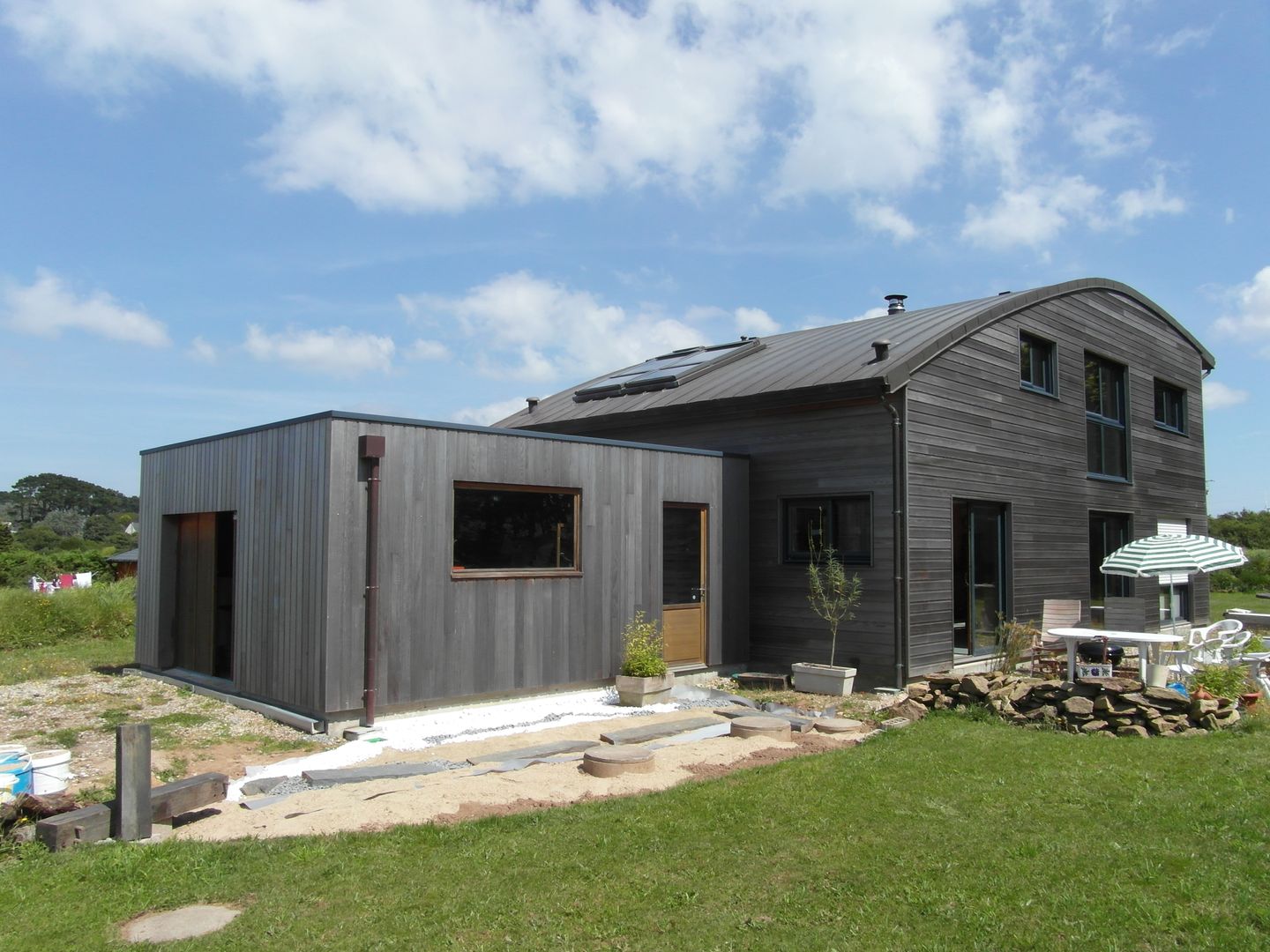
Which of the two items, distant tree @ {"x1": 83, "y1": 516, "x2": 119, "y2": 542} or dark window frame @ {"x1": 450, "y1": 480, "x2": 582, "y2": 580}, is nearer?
dark window frame @ {"x1": 450, "y1": 480, "x2": 582, "y2": 580}

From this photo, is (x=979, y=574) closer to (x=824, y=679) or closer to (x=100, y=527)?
(x=824, y=679)

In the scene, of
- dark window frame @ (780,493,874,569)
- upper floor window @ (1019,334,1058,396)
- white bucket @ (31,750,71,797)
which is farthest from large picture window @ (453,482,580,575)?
upper floor window @ (1019,334,1058,396)

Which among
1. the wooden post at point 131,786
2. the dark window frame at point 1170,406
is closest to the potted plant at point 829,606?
the wooden post at point 131,786

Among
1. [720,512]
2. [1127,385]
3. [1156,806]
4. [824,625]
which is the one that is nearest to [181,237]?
[720,512]

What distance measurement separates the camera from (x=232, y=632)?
9.79 metres

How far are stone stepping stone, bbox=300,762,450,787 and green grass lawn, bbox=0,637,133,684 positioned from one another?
279 inches

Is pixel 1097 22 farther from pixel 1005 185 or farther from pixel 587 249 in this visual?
pixel 587 249

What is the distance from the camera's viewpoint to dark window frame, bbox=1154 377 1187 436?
17031 mm

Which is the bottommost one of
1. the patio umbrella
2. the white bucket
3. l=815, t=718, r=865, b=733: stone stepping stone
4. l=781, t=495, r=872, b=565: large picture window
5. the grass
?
l=815, t=718, r=865, b=733: stone stepping stone

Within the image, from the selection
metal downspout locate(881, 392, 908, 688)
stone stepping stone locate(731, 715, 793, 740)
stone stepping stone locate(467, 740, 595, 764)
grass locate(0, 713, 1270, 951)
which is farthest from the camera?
metal downspout locate(881, 392, 908, 688)

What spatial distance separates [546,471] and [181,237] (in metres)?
7.32

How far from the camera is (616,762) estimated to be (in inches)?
260

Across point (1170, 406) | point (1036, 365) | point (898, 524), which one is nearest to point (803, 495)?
point (898, 524)

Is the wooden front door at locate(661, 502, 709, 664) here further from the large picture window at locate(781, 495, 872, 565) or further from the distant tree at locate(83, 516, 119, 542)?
the distant tree at locate(83, 516, 119, 542)
